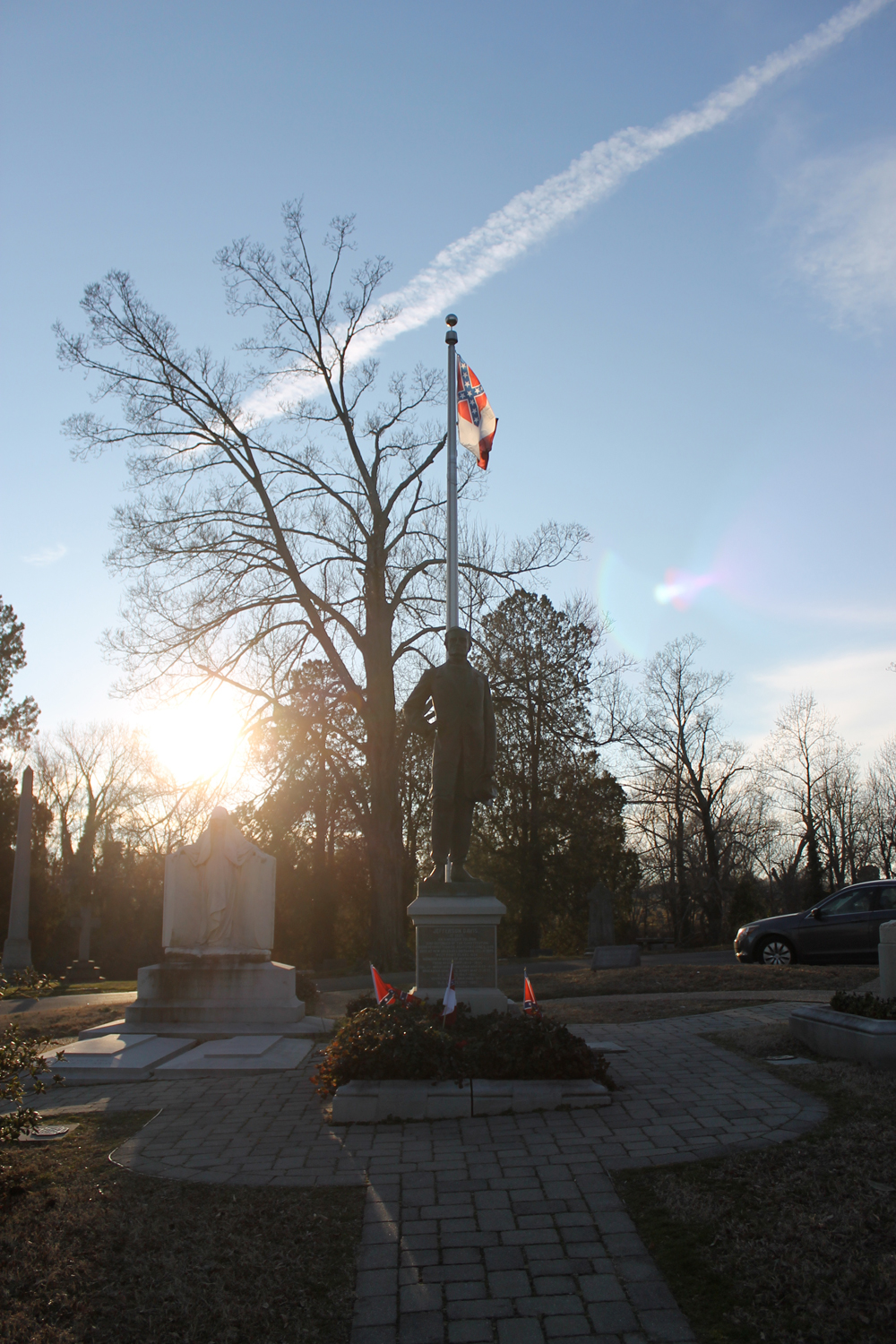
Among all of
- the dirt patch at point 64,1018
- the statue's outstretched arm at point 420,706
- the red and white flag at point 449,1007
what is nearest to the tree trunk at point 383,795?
the dirt patch at point 64,1018

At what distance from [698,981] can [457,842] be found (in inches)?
242

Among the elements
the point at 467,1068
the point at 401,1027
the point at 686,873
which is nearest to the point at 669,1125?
the point at 467,1068

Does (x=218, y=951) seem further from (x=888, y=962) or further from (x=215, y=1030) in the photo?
(x=888, y=962)

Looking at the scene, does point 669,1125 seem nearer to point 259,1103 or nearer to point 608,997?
point 259,1103

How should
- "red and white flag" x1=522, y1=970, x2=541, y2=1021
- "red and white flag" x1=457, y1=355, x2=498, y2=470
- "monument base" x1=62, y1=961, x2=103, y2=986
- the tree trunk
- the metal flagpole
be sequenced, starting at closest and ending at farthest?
"red and white flag" x1=522, y1=970, x2=541, y2=1021
the metal flagpole
"red and white flag" x1=457, y1=355, x2=498, y2=470
the tree trunk
"monument base" x1=62, y1=961, x2=103, y2=986

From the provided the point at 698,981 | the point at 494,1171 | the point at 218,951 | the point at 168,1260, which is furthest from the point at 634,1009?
the point at 168,1260

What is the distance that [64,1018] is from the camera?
498 inches

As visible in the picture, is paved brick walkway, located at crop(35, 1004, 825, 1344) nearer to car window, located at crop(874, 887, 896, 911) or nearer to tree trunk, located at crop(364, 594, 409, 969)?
car window, located at crop(874, 887, 896, 911)

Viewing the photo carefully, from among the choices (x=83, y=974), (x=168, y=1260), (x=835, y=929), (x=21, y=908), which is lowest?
(x=83, y=974)

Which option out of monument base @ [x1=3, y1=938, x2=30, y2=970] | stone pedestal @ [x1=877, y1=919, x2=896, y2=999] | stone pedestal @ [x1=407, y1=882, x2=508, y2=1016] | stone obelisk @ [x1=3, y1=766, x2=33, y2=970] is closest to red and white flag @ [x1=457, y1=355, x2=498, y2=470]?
stone pedestal @ [x1=407, y1=882, x2=508, y2=1016]

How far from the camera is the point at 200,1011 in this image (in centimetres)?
1145

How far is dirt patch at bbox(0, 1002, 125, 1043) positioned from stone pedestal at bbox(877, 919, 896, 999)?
29.2 feet

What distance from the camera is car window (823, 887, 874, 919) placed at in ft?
49.2

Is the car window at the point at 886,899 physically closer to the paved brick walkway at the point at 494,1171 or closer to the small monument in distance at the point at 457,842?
the paved brick walkway at the point at 494,1171
